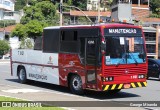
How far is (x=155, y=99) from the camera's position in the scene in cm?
1495

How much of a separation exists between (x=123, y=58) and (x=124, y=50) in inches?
12.3

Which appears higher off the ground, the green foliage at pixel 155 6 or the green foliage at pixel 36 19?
the green foliage at pixel 155 6

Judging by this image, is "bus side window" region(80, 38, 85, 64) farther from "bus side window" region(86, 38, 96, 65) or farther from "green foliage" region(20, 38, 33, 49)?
"green foliage" region(20, 38, 33, 49)

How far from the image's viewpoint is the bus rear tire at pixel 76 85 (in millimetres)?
16017

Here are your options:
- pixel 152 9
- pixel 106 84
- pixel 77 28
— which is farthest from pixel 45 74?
pixel 152 9

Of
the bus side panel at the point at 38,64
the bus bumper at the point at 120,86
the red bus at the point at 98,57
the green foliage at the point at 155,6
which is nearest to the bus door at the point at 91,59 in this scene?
the red bus at the point at 98,57

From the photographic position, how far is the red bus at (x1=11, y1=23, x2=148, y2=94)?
48.9 feet

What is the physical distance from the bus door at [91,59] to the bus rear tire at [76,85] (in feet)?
2.07

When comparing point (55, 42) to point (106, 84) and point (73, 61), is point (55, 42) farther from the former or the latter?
point (106, 84)

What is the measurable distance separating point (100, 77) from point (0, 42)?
232 ft

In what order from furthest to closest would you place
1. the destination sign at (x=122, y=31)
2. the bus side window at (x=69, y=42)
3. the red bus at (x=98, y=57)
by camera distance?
the bus side window at (x=69, y=42), the destination sign at (x=122, y=31), the red bus at (x=98, y=57)

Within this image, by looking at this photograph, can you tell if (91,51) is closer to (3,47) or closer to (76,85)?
(76,85)

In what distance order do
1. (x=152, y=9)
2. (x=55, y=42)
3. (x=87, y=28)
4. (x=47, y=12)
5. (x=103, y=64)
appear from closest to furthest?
(x=103, y=64)
(x=87, y=28)
(x=55, y=42)
(x=47, y=12)
(x=152, y=9)

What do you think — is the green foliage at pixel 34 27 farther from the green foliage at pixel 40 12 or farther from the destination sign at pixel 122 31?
the destination sign at pixel 122 31
